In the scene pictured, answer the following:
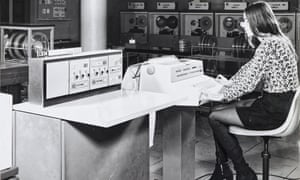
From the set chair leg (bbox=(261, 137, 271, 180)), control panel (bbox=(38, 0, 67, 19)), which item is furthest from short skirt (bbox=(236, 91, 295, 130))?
control panel (bbox=(38, 0, 67, 19))

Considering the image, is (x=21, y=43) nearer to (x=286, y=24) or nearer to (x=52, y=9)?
(x=52, y=9)

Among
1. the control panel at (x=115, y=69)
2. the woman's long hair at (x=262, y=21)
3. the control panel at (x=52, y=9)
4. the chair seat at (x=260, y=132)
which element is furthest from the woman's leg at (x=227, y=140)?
the control panel at (x=52, y=9)

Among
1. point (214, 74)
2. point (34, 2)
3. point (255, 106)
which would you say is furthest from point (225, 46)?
point (255, 106)

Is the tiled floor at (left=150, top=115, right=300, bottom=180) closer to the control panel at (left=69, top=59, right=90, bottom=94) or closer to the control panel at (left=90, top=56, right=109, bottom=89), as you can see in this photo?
the control panel at (left=90, top=56, right=109, bottom=89)

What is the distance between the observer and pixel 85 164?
2.37m

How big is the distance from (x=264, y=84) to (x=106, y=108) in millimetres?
1151

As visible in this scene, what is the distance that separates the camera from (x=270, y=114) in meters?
2.89

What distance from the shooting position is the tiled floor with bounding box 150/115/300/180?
3775 mm

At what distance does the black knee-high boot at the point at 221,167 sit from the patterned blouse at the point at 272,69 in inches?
21.2

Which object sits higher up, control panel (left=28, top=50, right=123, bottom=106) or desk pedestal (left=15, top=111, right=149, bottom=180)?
control panel (left=28, top=50, right=123, bottom=106)

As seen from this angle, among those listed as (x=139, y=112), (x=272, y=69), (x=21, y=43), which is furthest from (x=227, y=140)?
(x=21, y=43)

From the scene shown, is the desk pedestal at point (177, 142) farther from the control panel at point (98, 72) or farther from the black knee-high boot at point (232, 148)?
the control panel at point (98, 72)

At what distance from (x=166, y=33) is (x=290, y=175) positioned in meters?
5.40

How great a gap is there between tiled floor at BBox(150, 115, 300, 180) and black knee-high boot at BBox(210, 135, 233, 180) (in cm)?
28
